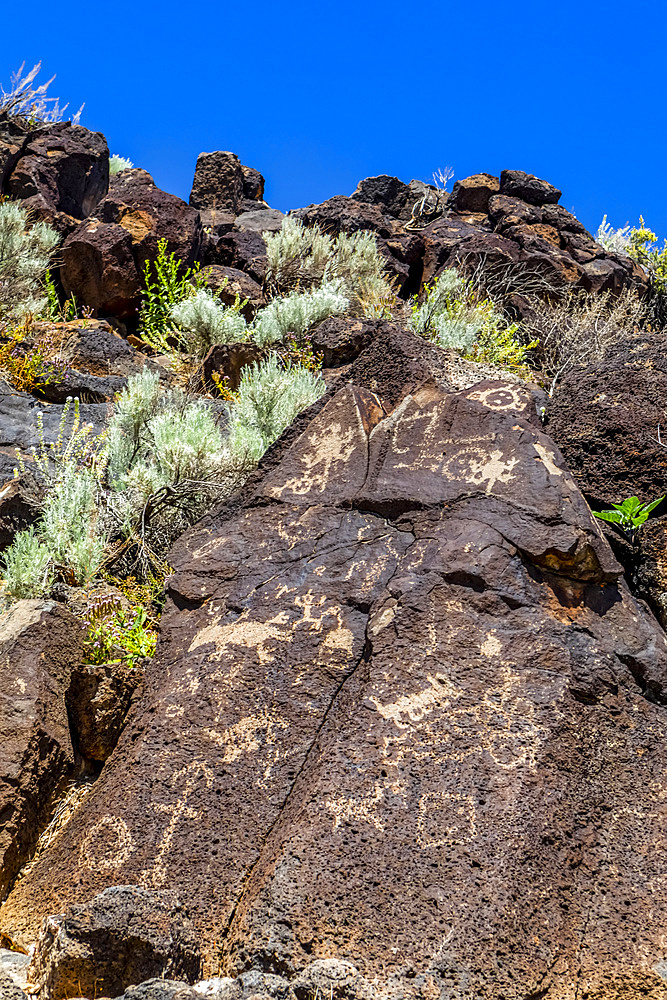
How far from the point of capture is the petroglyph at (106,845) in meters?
2.52

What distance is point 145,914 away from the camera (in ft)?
7.61

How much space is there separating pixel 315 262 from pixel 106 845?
8844 millimetres

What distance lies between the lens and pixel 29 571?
4176 mm

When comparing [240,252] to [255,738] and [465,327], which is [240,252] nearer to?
[465,327]

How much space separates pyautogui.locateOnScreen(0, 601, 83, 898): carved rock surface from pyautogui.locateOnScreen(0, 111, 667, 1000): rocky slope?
0.04ft

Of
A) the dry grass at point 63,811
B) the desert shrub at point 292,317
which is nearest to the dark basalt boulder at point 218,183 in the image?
the desert shrub at point 292,317

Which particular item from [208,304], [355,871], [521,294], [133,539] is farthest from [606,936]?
[521,294]

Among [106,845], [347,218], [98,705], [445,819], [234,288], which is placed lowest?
[106,845]

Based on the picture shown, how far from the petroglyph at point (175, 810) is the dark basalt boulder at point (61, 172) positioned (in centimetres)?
949

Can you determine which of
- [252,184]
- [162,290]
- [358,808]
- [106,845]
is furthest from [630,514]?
[252,184]

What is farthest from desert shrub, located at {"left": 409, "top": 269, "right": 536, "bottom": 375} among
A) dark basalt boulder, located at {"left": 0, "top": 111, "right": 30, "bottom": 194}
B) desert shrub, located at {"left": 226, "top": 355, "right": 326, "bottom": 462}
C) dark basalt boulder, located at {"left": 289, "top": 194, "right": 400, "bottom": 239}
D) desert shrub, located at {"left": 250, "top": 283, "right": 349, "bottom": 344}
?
dark basalt boulder, located at {"left": 0, "top": 111, "right": 30, "bottom": 194}

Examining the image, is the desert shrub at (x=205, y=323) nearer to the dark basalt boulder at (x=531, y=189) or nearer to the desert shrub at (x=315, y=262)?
the desert shrub at (x=315, y=262)

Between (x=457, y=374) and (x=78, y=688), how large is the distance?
2.29 m

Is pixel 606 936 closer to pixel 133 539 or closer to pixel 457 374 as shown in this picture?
pixel 457 374
